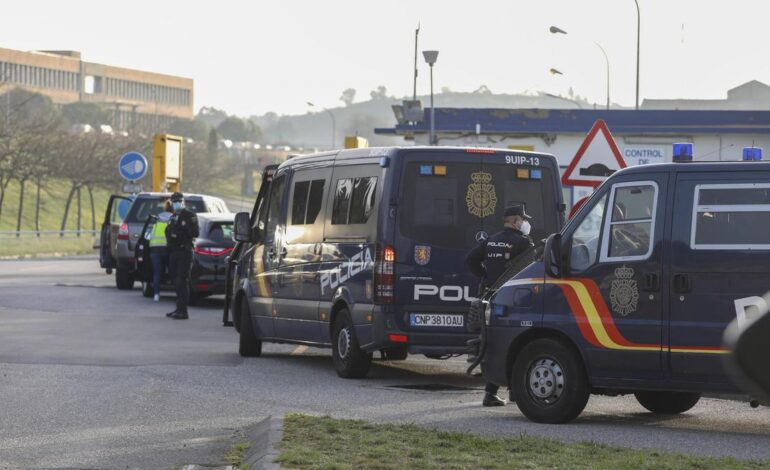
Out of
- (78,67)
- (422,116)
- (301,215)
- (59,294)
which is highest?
(78,67)

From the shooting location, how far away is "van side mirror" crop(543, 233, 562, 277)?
10383 millimetres

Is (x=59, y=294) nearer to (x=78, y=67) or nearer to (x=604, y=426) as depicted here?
(x=604, y=426)

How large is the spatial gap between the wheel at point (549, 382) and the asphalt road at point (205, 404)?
0.12 meters

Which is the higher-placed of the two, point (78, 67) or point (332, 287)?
point (78, 67)

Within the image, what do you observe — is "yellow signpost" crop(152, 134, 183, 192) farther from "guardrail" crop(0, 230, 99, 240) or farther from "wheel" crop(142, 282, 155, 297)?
"guardrail" crop(0, 230, 99, 240)

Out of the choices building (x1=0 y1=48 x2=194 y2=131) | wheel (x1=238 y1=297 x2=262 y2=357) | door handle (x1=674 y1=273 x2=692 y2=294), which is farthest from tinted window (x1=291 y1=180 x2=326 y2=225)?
building (x1=0 y1=48 x2=194 y2=131)

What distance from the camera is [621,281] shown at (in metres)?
10.1

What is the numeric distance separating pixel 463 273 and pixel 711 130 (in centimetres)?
3196

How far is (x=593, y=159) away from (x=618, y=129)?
2887 centimetres

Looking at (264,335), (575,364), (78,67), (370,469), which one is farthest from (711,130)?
(78,67)

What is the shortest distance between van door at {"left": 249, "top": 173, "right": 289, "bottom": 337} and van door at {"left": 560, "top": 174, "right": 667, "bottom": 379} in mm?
5820

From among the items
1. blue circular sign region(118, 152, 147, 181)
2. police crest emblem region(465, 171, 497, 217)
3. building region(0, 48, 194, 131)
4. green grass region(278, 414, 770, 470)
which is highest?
building region(0, 48, 194, 131)

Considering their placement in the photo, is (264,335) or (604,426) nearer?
(604,426)

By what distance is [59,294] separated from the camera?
90.3ft
